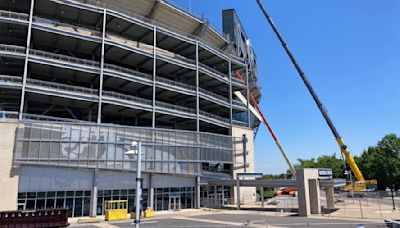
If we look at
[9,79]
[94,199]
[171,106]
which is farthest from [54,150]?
[171,106]

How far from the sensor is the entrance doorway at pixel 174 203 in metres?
43.0

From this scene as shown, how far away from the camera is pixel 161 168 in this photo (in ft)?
135

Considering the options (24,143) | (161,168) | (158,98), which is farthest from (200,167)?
(24,143)

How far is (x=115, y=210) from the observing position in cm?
3409

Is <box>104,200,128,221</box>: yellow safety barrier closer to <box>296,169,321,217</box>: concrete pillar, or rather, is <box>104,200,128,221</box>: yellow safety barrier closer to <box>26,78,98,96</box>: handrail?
<box>26,78,98,96</box>: handrail

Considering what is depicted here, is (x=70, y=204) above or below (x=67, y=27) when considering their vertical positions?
below

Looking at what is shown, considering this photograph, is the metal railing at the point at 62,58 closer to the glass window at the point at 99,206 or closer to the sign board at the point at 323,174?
the glass window at the point at 99,206

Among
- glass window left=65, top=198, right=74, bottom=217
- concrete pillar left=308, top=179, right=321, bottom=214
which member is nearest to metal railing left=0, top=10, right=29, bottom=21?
glass window left=65, top=198, right=74, bottom=217

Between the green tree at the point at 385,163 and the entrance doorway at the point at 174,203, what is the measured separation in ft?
148

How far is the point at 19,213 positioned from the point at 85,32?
25150mm

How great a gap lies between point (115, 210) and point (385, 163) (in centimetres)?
6023

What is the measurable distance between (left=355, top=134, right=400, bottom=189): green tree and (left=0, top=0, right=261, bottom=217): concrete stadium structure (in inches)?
1424

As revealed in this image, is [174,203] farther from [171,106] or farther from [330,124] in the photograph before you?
[330,124]

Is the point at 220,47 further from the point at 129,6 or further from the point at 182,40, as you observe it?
the point at 129,6
